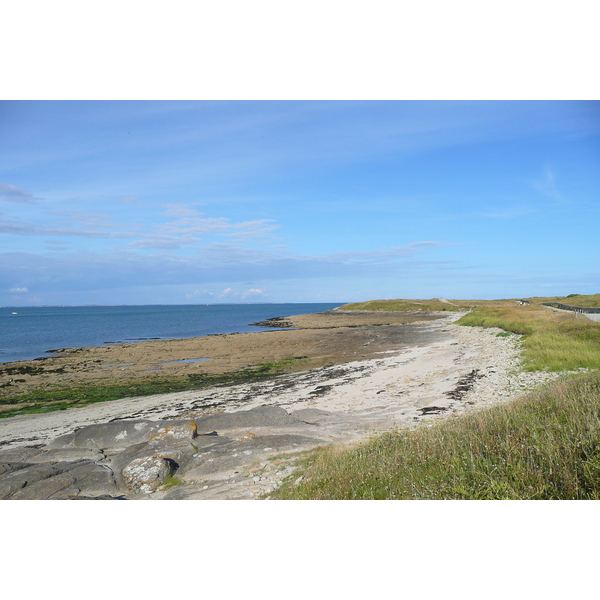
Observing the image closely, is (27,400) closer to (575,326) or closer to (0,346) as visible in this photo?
(575,326)

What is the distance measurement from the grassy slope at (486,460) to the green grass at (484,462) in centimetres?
1

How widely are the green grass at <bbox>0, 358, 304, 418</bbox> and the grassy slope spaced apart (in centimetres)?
1826

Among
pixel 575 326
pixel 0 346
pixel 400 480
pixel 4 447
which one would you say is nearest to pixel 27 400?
pixel 4 447

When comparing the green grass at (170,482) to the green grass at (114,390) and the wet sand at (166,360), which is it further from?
the wet sand at (166,360)

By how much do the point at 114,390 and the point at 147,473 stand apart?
19058 mm

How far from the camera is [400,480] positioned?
5805 mm

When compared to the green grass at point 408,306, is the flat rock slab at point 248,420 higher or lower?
lower

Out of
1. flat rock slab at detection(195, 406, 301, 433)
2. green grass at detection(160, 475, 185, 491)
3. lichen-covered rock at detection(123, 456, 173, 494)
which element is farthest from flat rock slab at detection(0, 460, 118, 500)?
flat rock slab at detection(195, 406, 301, 433)

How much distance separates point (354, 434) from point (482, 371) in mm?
11242

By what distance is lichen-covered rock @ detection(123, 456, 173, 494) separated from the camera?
8148 millimetres

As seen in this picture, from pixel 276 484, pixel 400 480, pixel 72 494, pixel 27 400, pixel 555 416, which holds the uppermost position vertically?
pixel 555 416

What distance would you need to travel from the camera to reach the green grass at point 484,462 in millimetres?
4984

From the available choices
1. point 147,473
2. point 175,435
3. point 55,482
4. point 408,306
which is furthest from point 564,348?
point 408,306

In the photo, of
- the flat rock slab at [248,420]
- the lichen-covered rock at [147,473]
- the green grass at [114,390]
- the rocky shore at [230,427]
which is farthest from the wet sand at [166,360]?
the lichen-covered rock at [147,473]
